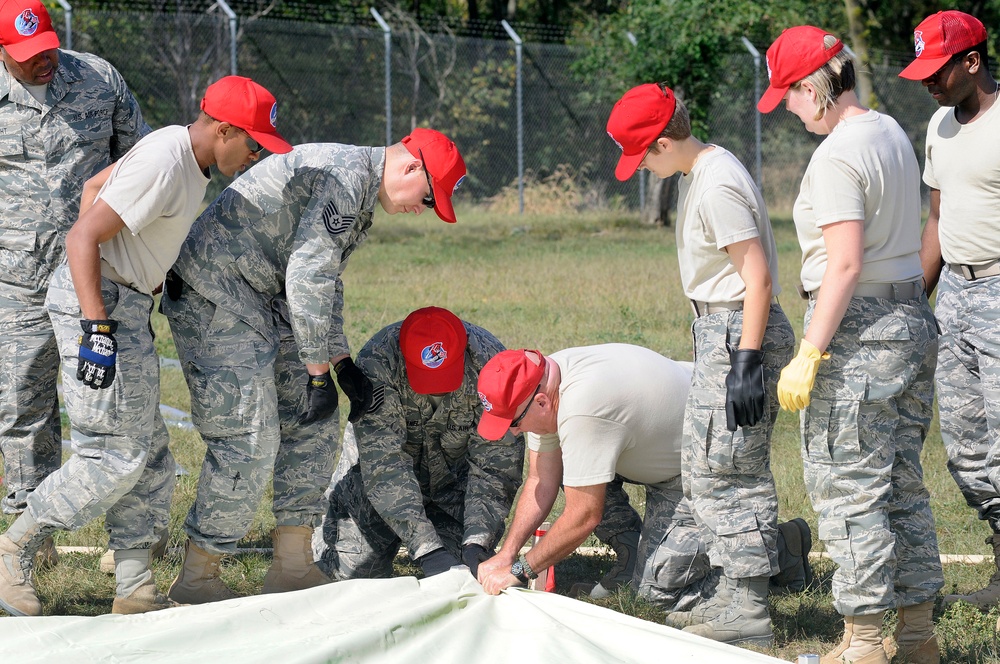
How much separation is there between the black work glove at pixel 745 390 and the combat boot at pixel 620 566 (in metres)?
1.16

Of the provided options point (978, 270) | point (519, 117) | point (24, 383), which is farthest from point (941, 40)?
point (519, 117)

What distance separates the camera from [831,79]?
3527mm

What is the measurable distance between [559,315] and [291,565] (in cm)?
585

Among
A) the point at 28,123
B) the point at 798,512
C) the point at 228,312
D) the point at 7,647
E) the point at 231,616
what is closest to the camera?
the point at 7,647

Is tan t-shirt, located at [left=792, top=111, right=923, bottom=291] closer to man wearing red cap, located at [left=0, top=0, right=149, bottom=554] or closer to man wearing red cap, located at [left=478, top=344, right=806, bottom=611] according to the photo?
man wearing red cap, located at [left=478, top=344, right=806, bottom=611]

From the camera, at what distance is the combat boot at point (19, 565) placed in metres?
4.00

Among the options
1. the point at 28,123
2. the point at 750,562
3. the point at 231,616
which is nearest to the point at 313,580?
the point at 231,616

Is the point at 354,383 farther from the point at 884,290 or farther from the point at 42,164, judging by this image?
the point at 884,290

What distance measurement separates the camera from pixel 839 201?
3441 mm

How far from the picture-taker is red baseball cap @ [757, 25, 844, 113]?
3490 millimetres

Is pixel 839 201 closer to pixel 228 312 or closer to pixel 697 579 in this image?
pixel 697 579

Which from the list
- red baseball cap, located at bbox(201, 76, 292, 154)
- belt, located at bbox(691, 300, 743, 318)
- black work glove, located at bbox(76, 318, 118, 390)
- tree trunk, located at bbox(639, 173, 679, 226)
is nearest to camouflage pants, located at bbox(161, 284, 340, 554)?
black work glove, located at bbox(76, 318, 118, 390)

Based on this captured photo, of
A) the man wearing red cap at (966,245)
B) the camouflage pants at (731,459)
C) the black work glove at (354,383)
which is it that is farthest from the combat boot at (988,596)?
the black work glove at (354,383)

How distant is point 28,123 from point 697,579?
3.25 meters
